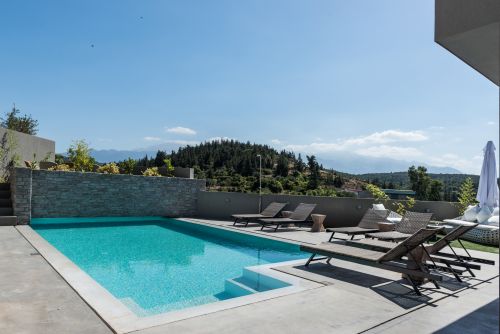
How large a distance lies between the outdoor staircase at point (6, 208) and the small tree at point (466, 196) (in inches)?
538

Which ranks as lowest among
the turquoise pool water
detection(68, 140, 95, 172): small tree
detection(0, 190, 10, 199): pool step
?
the turquoise pool water

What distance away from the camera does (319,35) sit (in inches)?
503

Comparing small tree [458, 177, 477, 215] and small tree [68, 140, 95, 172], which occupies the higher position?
small tree [68, 140, 95, 172]

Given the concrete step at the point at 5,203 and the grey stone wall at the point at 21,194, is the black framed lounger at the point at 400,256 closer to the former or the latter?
the grey stone wall at the point at 21,194

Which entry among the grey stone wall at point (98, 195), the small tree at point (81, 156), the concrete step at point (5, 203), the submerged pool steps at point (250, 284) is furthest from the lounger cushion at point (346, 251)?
the small tree at point (81, 156)

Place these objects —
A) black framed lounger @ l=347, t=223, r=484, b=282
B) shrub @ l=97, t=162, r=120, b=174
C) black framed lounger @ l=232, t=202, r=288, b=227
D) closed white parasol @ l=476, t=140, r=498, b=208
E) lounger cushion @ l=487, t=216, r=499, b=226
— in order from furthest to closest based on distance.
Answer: shrub @ l=97, t=162, r=120, b=174 < black framed lounger @ l=232, t=202, r=288, b=227 < closed white parasol @ l=476, t=140, r=498, b=208 < lounger cushion @ l=487, t=216, r=499, b=226 < black framed lounger @ l=347, t=223, r=484, b=282

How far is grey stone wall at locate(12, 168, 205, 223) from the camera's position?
1225 cm

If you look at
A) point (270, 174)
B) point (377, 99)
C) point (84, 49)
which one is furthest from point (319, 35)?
point (270, 174)

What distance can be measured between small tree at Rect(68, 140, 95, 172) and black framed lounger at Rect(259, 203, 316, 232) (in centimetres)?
827

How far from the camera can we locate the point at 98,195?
1461 centimetres

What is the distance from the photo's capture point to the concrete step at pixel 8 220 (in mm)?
11263

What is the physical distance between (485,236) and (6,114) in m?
23.1

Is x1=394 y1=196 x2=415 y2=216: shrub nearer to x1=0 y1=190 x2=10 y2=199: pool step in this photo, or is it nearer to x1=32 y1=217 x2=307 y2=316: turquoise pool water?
x1=32 y1=217 x2=307 y2=316: turquoise pool water

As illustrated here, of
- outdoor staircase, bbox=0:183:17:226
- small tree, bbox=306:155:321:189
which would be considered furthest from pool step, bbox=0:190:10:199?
small tree, bbox=306:155:321:189
